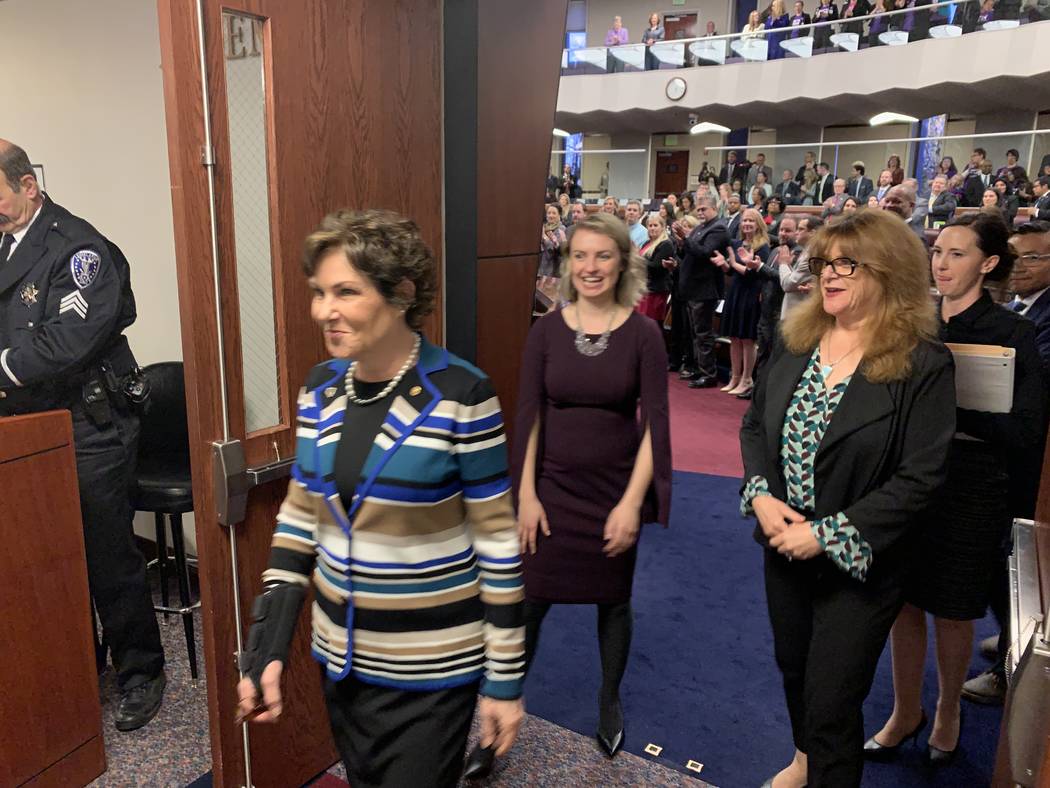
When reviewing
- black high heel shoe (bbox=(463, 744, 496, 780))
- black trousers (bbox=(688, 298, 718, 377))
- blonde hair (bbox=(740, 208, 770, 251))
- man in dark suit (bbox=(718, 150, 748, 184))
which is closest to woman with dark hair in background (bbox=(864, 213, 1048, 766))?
black high heel shoe (bbox=(463, 744, 496, 780))

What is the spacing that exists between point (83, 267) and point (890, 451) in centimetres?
226

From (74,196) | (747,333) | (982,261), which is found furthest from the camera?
(747,333)

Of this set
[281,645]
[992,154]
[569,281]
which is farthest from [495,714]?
[992,154]

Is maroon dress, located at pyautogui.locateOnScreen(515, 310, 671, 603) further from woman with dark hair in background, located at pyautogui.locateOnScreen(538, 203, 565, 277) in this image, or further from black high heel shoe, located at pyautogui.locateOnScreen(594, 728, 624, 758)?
woman with dark hair in background, located at pyautogui.locateOnScreen(538, 203, 565, 277)

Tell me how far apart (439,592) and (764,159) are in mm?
13464

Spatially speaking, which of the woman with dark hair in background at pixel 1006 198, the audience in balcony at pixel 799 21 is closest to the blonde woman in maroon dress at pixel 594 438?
the woman with dark hair in background at pixel 1006 198

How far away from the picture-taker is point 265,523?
2.12 meters

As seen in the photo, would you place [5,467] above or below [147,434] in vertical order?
above

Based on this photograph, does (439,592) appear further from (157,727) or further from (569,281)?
(157,727)

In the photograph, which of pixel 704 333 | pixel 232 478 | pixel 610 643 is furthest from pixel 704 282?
pixel 232 478

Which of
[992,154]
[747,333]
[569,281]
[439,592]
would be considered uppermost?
[992,154]

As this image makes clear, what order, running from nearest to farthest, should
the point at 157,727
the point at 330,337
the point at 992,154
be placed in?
the point at 330,337
the point at 157,727
the point at 992,154

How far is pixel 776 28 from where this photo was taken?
15.6 metres

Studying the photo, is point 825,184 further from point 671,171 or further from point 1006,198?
point 671,171
